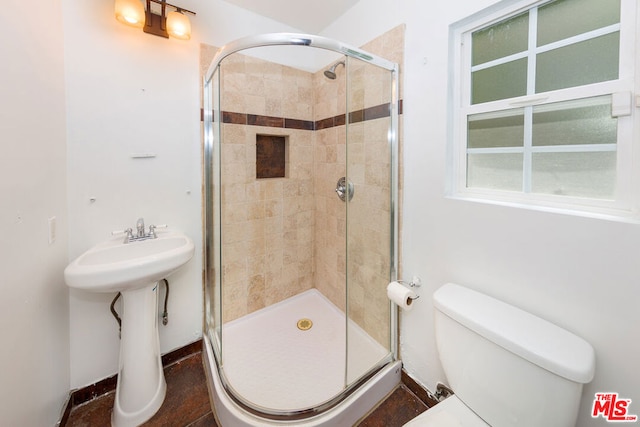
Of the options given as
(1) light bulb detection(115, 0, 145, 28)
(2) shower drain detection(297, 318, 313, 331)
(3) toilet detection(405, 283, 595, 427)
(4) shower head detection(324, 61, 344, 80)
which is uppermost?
(1) light bulb detection(115, 0, 145, 28)

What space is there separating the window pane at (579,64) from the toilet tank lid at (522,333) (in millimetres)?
864

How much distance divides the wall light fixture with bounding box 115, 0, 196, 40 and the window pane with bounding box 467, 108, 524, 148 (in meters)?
1.65

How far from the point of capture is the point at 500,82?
1.13 metres

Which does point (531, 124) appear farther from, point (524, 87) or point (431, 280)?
point (431, 280)

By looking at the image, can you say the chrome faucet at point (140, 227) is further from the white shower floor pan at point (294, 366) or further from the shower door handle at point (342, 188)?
the shower door handle at point (342, 188)

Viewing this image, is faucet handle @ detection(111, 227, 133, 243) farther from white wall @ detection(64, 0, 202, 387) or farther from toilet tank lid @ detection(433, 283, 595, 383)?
toilet tank lid @ detection(433, 283, 595, 383)

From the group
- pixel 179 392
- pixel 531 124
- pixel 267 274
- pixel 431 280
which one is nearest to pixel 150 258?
pixel 179 392

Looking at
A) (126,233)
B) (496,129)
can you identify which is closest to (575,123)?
(496,129)

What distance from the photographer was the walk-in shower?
1.40 metres

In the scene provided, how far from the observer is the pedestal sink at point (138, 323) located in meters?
1.21

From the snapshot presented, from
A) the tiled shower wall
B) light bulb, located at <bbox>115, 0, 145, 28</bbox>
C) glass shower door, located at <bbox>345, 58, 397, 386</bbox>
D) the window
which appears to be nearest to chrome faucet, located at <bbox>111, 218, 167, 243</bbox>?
the tiled shower wall

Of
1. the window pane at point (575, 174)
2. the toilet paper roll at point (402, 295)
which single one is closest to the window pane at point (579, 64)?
the window pane at point (575, 174)

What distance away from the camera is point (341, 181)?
1859 millimetres

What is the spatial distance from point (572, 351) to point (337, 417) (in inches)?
38.7
